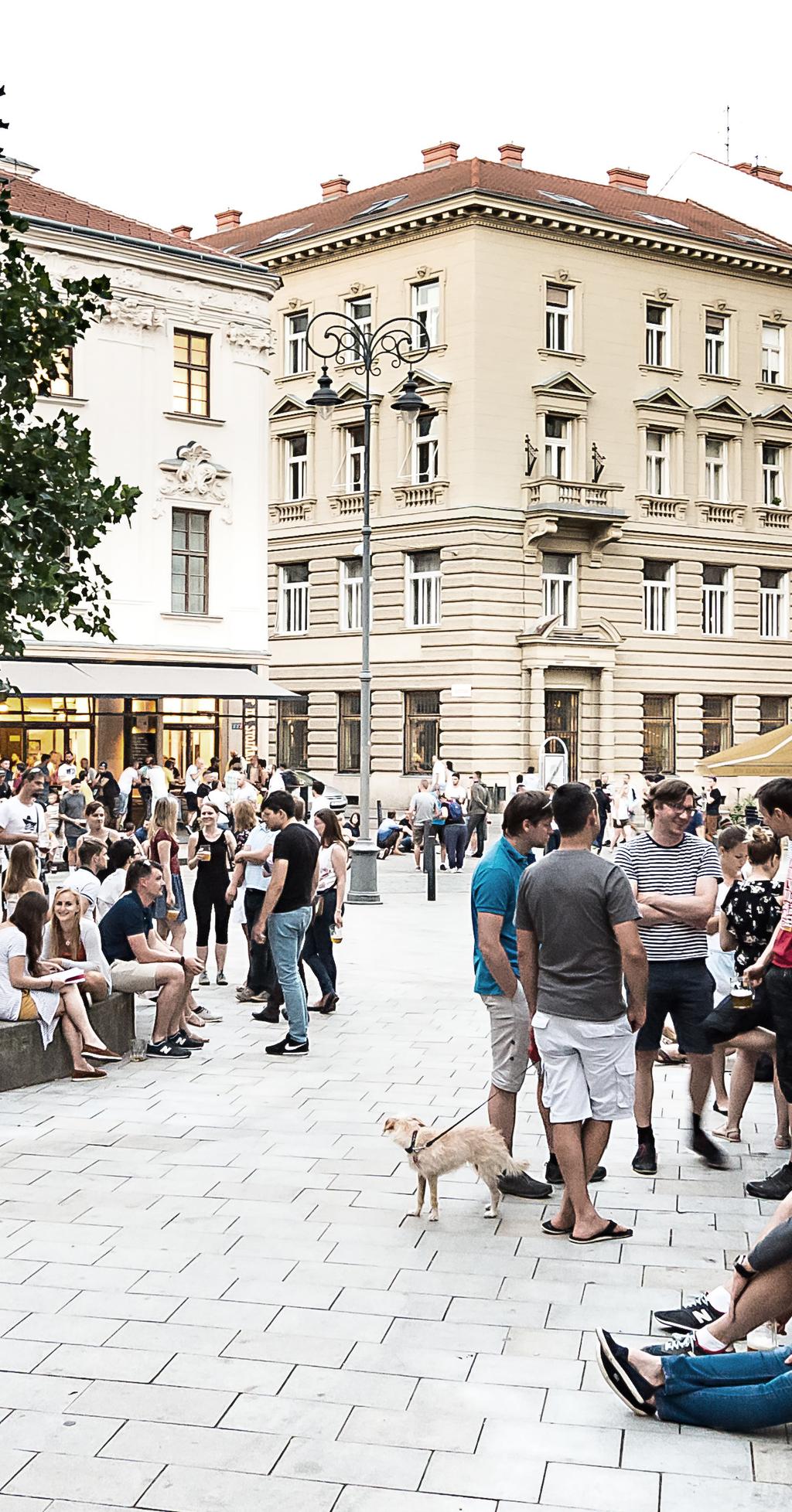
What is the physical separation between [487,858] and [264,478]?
30.3m

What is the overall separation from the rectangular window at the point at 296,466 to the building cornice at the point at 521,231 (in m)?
4.95

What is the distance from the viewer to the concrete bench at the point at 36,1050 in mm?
9750

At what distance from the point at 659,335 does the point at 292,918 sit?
119 ft

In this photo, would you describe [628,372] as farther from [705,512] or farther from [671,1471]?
[671,1471]

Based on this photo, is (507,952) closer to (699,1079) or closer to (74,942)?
(699,1079)

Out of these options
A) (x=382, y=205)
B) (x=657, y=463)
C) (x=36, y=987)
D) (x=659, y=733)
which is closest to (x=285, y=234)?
(x=382, y=205)

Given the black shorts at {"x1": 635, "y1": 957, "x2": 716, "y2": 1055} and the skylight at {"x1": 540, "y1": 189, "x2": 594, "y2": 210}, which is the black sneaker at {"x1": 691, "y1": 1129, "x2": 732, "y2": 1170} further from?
the skylight at {"x1": 540, "y1": 189, "x2": 594, "y2": 210}

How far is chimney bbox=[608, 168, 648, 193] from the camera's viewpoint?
49.8m

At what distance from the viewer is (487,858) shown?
7.61 metres

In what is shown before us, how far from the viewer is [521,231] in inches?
1590

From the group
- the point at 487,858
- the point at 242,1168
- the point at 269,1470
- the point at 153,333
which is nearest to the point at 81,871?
the point at 242,1168

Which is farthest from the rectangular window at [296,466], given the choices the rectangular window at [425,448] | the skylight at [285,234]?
the skylight at [285,234]

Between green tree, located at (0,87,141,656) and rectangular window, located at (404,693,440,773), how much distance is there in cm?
3219

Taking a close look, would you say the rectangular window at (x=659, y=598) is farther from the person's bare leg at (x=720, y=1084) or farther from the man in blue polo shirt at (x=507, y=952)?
the man in blue polo shirt at (x=507, y=952)
